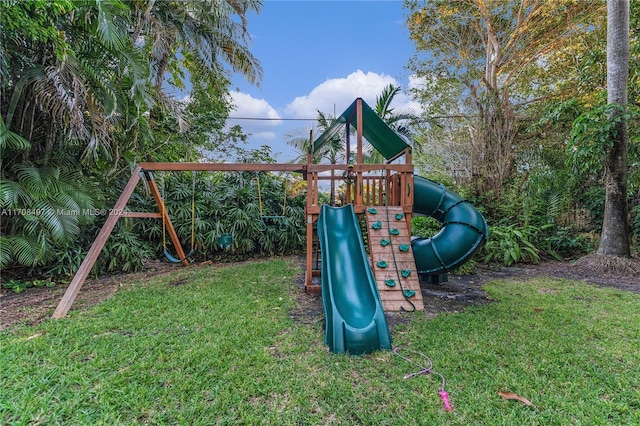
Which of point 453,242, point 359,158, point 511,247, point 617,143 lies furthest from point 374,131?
point 617,143

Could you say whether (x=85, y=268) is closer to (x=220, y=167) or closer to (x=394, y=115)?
(x=220, y=167)

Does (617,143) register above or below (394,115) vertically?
below

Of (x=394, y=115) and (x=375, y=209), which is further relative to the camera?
(x=394, y=115)

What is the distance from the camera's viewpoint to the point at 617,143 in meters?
5.05

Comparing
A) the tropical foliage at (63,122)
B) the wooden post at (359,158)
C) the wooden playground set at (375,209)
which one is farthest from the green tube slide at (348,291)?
the tropical foliage at (63,122)

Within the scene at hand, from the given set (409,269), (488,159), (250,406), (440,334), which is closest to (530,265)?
(488,159)

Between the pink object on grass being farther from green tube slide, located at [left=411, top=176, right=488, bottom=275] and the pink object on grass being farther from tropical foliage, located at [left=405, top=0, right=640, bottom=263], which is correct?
tropical foliage, located at [left=405, top=0, right=640, bottom=263]

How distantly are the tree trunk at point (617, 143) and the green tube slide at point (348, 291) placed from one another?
4.97 metres

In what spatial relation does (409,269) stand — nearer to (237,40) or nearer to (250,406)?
(250,406)

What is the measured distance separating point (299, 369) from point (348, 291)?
3.41 feet

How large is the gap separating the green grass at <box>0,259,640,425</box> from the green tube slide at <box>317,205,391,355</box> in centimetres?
15

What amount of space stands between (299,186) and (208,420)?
699 cm

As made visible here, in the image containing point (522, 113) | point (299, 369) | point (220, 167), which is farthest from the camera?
point (522, 113)

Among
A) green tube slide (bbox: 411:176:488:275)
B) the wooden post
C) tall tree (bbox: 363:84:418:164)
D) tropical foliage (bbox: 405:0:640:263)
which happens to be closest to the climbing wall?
the wooden post
